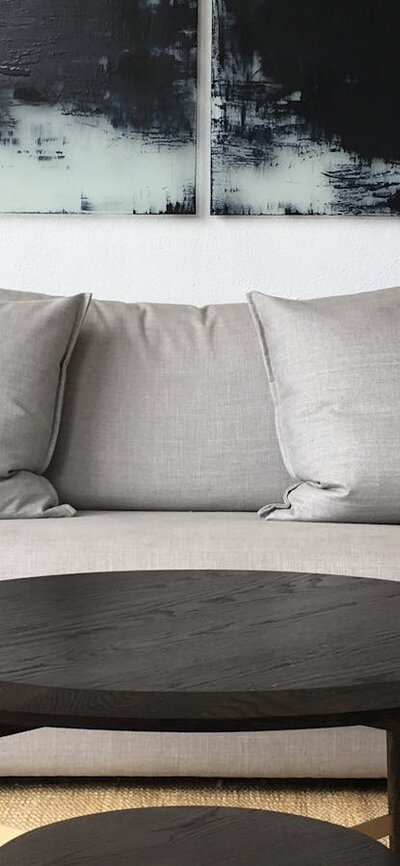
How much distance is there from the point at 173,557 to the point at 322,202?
4.16 ft

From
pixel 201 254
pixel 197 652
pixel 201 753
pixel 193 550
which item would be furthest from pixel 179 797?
pixel 201 254

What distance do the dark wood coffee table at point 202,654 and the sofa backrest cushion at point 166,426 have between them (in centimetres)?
94

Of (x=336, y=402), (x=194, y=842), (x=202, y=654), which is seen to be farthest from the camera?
(x=336, y=402)

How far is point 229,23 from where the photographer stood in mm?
2666

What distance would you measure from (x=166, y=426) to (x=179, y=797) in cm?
79

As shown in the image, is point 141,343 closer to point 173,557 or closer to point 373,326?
point 373,326

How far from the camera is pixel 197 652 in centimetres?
94

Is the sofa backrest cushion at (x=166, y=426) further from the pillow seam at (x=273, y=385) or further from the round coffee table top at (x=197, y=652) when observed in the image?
the round coffee table top at (x=197, y=652)

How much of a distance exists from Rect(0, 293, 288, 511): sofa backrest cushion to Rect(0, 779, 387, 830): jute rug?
0.62 meters

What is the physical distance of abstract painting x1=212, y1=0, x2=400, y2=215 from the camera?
2660mm

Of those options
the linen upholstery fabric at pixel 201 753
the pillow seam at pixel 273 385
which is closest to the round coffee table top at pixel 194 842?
the linen upholstery fabric at pixel 201 753

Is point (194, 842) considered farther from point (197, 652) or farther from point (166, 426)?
point (166, 426)

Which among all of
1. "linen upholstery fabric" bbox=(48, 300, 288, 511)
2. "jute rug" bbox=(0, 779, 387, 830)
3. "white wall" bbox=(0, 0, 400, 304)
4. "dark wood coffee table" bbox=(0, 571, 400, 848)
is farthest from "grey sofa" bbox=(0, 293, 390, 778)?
"dark wood coffee table" bbox=(0, 571, 400, 848)

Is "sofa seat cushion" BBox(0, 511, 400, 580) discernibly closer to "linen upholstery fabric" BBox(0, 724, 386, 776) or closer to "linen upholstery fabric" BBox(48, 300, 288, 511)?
"linen upholstery fabric" BBox(0, 724, 386, 776)
